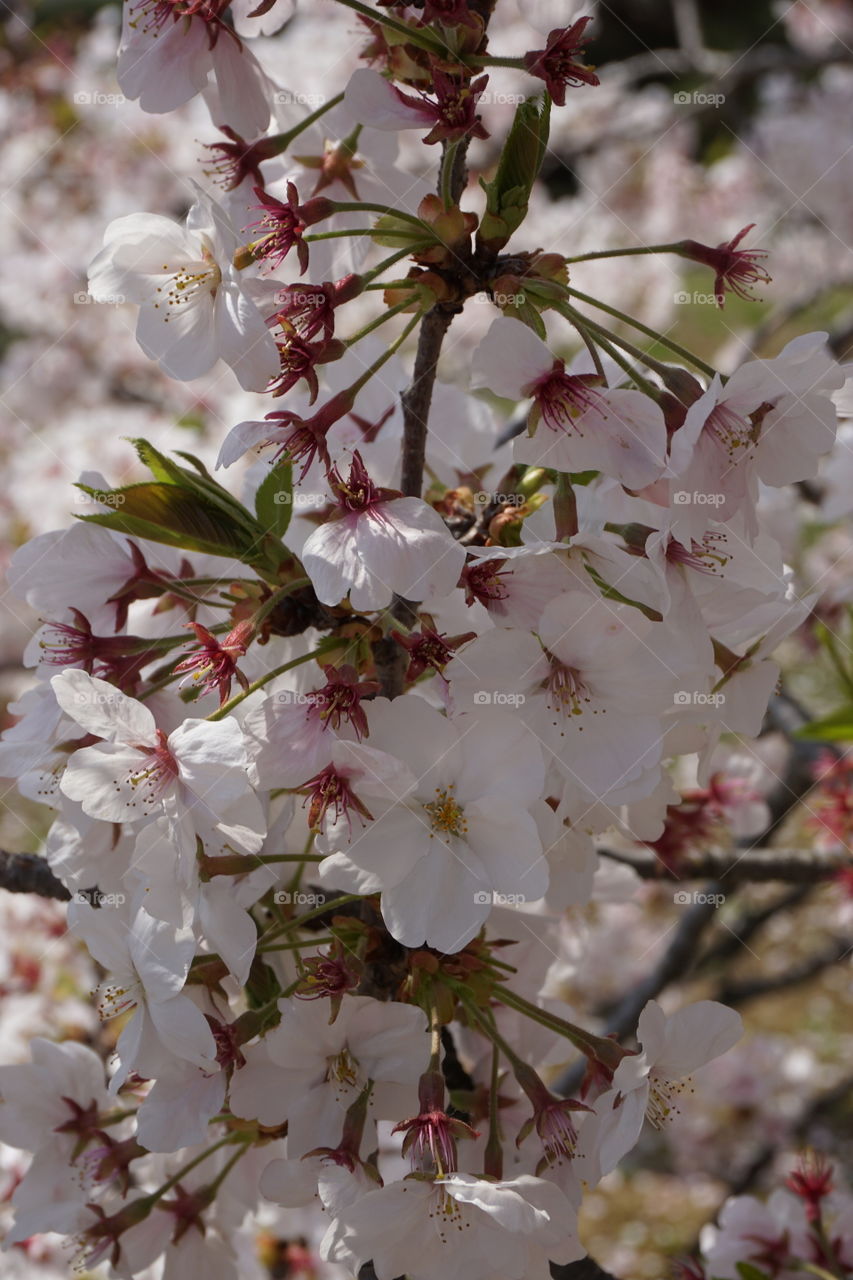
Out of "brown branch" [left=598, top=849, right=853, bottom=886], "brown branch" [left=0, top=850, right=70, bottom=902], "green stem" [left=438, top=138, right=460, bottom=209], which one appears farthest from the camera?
"brown branch" [left=598, top=849, right=853, bottom=886]

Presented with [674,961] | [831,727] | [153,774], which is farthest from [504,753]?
[674,961]

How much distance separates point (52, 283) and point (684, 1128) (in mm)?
4442

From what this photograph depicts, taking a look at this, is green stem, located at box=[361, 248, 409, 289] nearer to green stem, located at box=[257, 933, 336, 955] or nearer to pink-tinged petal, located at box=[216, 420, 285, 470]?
pink-tinged petal, located at box=[216, 420, 285, 470]

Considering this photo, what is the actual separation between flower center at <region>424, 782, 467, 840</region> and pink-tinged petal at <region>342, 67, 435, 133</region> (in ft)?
1.86

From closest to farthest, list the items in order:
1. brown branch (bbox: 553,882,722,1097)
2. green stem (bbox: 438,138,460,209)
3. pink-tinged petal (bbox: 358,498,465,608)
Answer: pink-tinged petal (bbox: 358,498,465,608)
green stem (bbox: 438,138,460,209)
brown branch (bbox: 553,882,722,1097)

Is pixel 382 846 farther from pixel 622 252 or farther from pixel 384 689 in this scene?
pixel 622 252

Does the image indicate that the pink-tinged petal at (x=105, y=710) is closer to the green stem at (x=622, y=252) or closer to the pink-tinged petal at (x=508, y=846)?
the pink-tinged petal at (x=508, y=846)

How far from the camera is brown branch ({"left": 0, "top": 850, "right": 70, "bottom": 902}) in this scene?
126 centimetres
